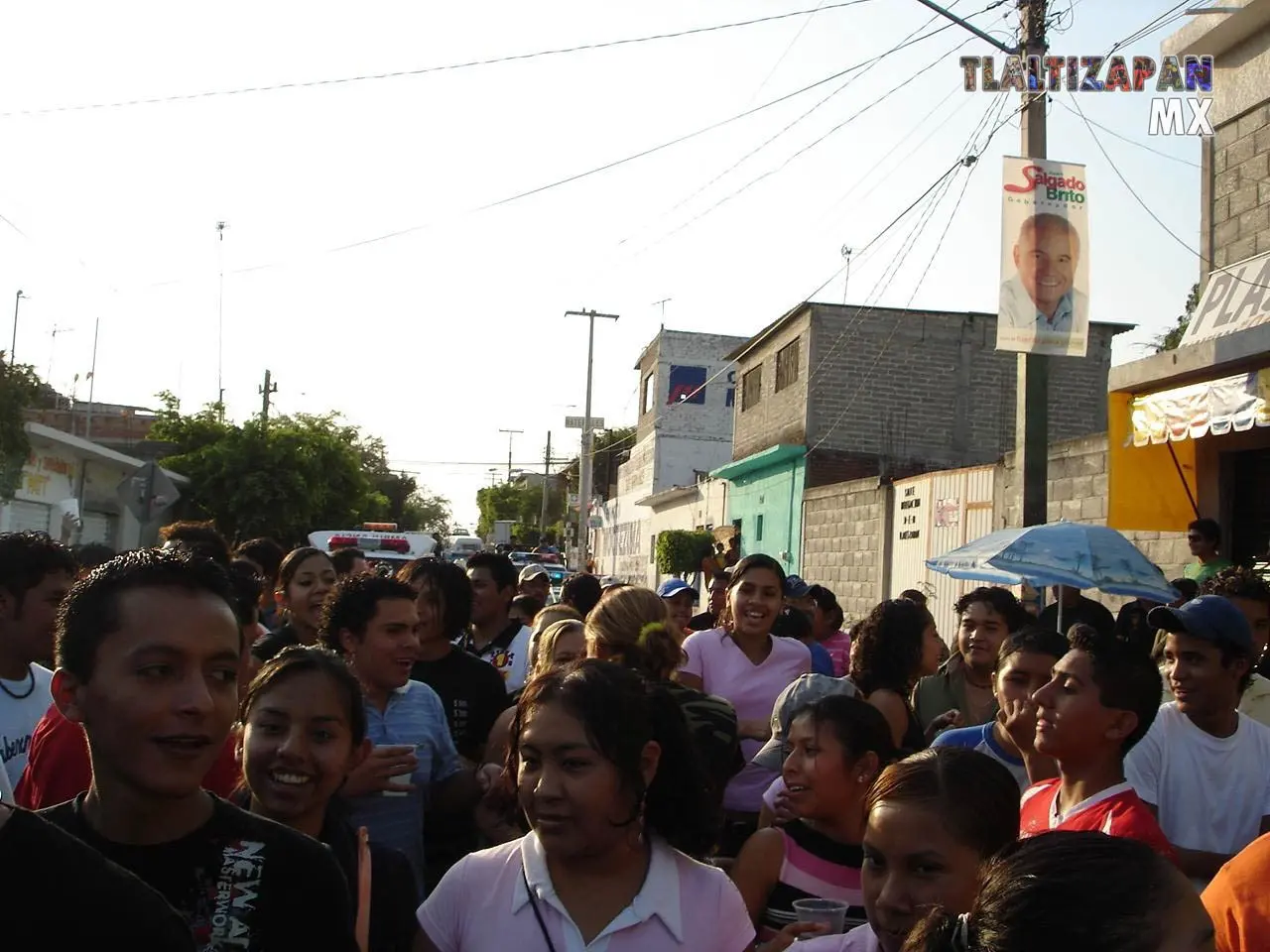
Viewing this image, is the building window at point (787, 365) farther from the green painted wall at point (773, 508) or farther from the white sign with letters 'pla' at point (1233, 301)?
the white sign with letters 'pla' at point (1233, 301)

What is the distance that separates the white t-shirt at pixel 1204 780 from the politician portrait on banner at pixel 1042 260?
6814mm

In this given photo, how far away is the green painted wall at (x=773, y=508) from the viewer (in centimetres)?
2547

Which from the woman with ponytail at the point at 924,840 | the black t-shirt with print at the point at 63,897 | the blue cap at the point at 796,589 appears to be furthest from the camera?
the blue cap at the point at 796,589

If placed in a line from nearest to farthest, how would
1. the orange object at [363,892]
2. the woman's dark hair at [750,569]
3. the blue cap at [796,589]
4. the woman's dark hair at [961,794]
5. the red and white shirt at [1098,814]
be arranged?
the woman's dark hair at [961,794], the orange object at [363,892], the red and white shirt at [1098,814], the woman's dark hair at [750,569], the blue cap at [796,589]

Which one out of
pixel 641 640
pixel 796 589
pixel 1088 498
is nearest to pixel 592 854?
pixel 641 640

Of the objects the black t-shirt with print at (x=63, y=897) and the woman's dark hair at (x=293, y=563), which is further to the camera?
the woman's dark hair at (x=293, y=563)

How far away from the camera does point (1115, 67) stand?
10.3m

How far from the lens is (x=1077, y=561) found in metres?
8.05

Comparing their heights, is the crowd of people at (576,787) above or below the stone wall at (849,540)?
below

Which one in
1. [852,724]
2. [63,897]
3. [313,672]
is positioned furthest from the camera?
[852,724]

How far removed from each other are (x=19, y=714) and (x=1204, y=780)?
3898 millimetres

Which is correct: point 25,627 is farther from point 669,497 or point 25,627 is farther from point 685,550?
point 669,497

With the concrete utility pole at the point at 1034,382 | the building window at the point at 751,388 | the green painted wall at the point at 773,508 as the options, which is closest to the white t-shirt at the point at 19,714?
the concrete utility pole at the point at 1034,382

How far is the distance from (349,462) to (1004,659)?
31417mm
